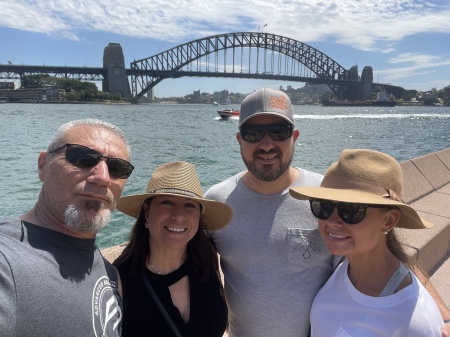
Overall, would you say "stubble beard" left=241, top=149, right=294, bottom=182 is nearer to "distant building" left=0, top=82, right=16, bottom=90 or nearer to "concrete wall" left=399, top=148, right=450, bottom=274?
"concrete wall" left=399, top=148, right=450, bottom=274

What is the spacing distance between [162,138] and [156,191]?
836 inches

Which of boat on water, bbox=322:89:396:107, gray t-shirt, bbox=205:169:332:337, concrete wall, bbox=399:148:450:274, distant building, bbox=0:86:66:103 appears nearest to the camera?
gray t-shirt, bbox=205:169:332:337

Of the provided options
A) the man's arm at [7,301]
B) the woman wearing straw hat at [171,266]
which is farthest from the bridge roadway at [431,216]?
the man's arm at [7,301]

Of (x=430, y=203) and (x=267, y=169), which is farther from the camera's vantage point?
(x=430, y=203)

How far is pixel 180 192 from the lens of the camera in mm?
1698

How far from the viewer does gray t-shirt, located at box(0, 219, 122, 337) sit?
3.69ft

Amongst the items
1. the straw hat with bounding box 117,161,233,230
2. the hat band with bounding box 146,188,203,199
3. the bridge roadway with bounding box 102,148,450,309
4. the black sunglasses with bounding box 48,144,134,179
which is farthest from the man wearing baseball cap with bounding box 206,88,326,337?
the bridge roadway with bounding box 102,148,450,309

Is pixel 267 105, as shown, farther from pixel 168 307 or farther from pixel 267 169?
pixel 168 307

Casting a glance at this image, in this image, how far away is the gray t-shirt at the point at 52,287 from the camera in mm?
1125

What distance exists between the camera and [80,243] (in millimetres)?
1424

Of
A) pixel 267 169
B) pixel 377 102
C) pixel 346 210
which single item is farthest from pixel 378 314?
pixel 377 102

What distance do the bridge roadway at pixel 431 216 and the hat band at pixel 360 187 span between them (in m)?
1.05

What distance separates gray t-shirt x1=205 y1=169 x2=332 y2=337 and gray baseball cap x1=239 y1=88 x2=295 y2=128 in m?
0.41

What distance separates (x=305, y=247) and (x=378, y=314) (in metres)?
0.53
